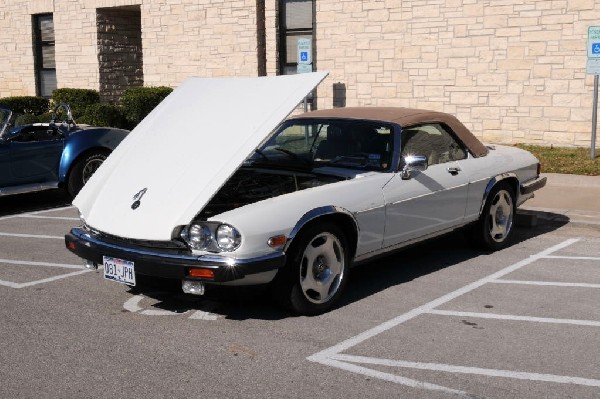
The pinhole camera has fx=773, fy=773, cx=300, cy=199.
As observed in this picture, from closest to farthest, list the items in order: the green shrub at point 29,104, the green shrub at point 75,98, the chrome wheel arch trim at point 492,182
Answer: the chrome wheel arch trim at point 492,182
the green shrub at point 75,98
the green shrub at point 29,104

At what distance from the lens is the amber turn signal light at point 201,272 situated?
16.6ft

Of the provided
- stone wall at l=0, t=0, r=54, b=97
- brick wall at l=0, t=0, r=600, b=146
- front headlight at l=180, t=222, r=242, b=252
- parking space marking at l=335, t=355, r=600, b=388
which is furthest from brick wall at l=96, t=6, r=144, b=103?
parking space marking at l=335, t=355, r=600, b=388

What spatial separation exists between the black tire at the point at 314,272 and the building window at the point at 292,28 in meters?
12.7

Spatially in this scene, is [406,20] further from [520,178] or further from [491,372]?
[491,372]

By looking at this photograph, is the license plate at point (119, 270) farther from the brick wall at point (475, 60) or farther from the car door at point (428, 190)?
the brick wall at point (475, 60)

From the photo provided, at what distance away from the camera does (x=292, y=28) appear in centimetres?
1817

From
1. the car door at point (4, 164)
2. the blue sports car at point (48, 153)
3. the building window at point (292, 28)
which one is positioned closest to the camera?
the car door at point (4, 164)

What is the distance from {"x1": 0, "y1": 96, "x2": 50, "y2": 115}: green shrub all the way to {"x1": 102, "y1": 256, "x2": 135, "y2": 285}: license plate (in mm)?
16523

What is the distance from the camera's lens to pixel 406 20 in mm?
16188

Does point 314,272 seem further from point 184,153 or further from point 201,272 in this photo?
point 184,153

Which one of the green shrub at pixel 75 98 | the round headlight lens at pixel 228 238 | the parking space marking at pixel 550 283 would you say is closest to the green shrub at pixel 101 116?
the green shrub at pixel 75 98

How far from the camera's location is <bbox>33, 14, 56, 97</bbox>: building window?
74.8 ft

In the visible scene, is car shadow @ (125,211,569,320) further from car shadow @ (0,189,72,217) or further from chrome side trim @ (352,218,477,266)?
car shadow @ (0,189,72,217)

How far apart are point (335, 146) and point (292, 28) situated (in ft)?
39.7
